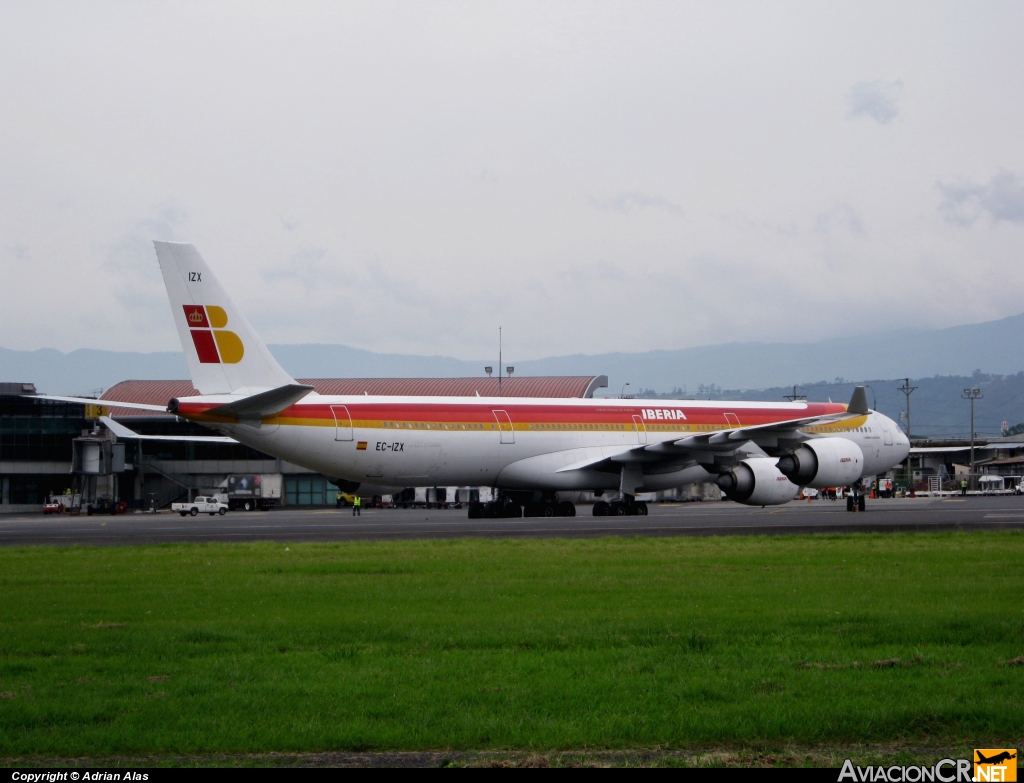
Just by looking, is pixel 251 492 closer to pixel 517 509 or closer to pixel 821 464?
pixel 517 509

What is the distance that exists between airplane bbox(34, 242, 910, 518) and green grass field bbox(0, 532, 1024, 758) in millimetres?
Answer: 14432

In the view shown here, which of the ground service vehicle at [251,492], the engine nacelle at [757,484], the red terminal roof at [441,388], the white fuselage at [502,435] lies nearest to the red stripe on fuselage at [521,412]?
the white fuselage at [502,435]

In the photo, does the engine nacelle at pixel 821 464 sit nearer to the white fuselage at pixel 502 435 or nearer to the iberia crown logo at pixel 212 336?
the white fuselage at pixel 502 435

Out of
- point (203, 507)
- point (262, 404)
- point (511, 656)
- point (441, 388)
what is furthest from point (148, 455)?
point (511, 656)

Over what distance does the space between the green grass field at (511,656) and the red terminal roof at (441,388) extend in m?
63.9

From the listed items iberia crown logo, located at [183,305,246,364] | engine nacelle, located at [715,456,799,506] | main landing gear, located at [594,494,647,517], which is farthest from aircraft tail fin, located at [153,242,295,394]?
engine nacelle, located at [715,456,799,506]

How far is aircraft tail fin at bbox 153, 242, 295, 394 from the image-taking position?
29.8 meters

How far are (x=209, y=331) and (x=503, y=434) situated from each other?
34.3 ft

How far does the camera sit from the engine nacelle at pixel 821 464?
35031mm

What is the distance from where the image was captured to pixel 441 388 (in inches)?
3231

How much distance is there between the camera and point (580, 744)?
6551 mm

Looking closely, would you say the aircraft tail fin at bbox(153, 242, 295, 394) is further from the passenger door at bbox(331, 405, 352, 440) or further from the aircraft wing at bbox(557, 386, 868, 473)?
the aircraft wing at bbox(557, 386, 868, 473)

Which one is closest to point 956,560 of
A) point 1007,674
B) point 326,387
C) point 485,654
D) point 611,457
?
point 1007,674

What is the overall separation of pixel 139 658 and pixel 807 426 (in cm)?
3425
